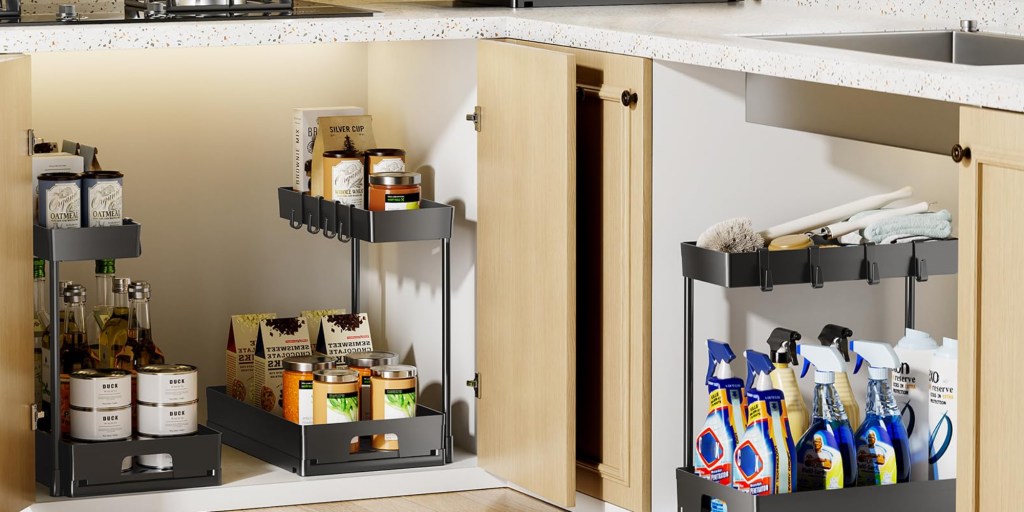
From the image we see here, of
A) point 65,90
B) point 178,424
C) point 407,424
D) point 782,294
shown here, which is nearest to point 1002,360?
point 782,294

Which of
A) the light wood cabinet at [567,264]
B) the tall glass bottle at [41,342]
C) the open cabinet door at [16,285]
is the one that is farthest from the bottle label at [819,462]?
the tall glass bottle at [41,342]

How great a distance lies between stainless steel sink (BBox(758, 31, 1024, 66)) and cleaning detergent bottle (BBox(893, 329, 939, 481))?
23.0 inches

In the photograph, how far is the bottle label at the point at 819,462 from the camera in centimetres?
209

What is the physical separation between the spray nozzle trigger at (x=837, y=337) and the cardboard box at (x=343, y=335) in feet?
3.25

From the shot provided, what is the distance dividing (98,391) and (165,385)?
107mm

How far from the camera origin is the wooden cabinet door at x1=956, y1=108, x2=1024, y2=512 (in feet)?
5.42

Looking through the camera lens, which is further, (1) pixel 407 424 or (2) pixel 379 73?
(2) pixel 379 73

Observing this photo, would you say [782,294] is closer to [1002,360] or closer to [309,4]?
[1002,360]

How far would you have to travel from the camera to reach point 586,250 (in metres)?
2.49

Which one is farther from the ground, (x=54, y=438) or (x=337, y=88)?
(x=337, y=88)

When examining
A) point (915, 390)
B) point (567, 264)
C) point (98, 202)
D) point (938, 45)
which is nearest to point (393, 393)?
point (567, 264)

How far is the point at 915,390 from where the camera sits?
2.15m

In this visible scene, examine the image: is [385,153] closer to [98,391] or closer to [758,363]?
[98,391]

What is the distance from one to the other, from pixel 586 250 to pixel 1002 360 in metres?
0.91
